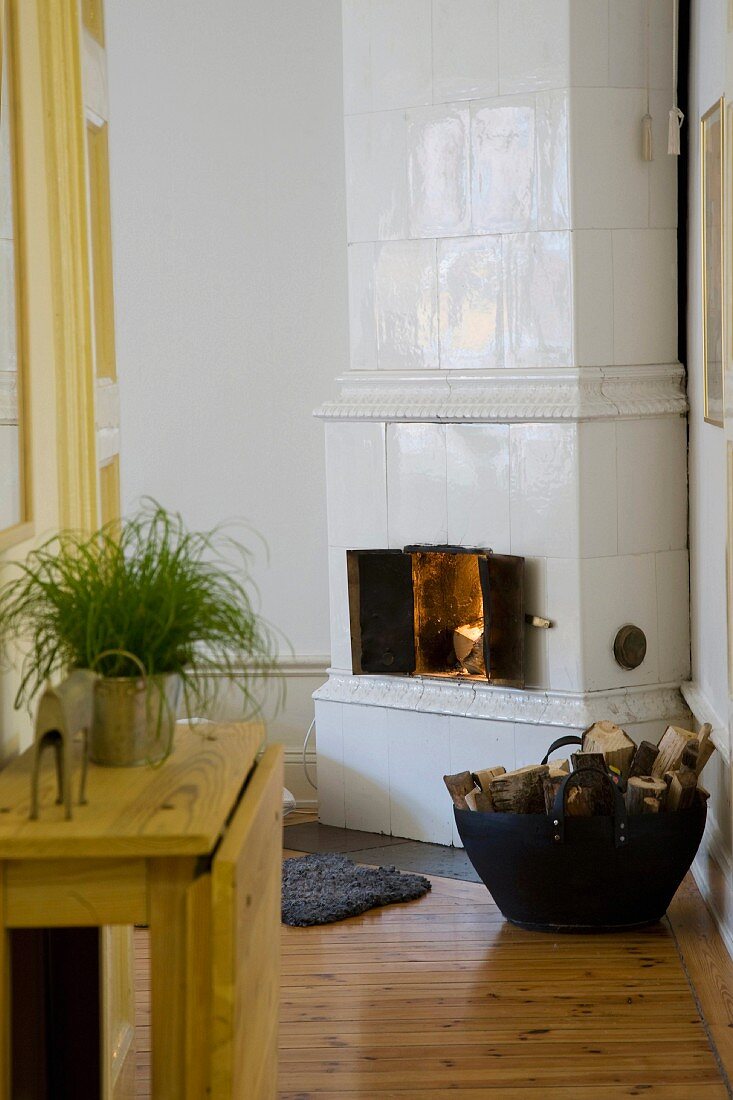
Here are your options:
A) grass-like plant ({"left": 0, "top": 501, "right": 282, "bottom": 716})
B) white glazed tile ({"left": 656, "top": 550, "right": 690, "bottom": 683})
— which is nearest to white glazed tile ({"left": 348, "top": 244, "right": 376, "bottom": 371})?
white glazed tile ({"left": 656, "top": 550, "right": 690, "bottom": 683})

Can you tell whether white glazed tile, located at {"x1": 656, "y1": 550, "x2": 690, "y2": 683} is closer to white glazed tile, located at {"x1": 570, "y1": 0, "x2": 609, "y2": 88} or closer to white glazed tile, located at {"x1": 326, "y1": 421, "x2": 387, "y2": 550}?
white glazed tile, located at {"x1": 326, "y1": 421, "x2": 387, "y2": 550}

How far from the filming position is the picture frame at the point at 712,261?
140 inches

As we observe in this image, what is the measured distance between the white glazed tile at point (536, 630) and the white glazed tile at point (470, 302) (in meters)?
0.63

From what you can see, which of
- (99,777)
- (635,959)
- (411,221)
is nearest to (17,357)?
(99,777)

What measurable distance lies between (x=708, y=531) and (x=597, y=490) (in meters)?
0.36

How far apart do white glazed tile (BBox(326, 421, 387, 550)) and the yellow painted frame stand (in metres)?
1.98

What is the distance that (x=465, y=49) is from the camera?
13.3ft

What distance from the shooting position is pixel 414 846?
4.25m

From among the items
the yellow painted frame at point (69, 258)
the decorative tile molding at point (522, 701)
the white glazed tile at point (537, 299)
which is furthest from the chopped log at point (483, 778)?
the yellow painted frame at point (69, 258)

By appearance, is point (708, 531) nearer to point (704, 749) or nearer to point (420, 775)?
point (704, 749)

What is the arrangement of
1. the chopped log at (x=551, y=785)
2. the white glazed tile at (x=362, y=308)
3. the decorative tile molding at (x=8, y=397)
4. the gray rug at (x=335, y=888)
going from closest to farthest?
the decorative tile molding at (x=8, y=397) → the chopped log at (x=551, y=785) → the gray rug at (x=335, y=888) → the white glazed tile at (x=362, y=308)

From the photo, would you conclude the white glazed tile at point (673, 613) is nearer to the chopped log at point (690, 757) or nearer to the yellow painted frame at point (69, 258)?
the chopped log at point (690, 757)

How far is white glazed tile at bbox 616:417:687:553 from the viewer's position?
4.02 m

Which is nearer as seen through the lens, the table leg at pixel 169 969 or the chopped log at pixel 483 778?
the table leg at pixel 169 969
